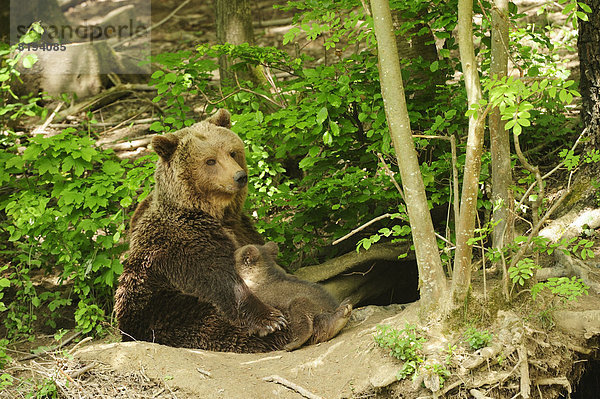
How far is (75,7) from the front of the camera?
15234 mm

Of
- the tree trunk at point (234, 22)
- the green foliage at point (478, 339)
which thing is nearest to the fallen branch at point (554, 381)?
the green foliage at point (478, 339)

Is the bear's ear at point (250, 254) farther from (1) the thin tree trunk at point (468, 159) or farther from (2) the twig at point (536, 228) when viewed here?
(2) the twig at point (536, 228)

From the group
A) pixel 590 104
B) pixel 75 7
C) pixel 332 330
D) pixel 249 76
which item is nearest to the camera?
pixel 332 330

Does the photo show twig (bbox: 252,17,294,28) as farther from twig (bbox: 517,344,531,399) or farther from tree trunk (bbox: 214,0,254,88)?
twig (bbox: 517,344,531,399)

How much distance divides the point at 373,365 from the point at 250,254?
4.90 feet

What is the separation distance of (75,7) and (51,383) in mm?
13030

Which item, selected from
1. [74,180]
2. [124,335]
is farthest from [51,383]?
[74,180]

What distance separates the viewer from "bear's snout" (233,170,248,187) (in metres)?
5.50

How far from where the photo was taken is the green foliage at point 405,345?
4.18 metres

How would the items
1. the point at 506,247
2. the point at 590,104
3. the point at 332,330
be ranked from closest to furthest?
the point at 506,247
the point at 332,330
the point at 590,104

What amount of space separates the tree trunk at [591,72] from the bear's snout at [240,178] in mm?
3642

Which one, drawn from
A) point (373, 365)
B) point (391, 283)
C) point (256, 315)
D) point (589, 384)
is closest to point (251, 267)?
point (256, 315)

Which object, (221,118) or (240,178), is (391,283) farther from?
(221,118)

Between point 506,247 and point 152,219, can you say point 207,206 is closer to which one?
point 152,219
